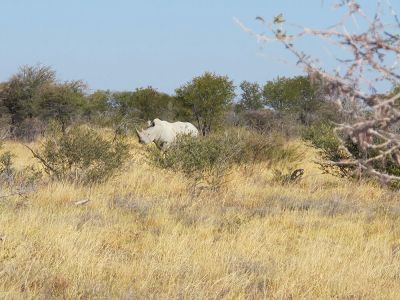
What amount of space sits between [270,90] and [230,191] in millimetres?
33843

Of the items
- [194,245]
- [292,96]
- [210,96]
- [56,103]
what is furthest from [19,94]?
[194,245]

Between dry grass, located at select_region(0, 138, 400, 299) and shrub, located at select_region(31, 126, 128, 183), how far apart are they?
1.01 meters

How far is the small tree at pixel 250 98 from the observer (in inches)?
1842

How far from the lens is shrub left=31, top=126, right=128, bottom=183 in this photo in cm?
1112

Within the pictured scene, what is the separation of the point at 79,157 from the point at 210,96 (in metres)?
16.9

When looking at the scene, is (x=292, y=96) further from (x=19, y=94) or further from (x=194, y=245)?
(x=194, y=245)

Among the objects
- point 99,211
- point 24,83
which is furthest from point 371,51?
point 24,83

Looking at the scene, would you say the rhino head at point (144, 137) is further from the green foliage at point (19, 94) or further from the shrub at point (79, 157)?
the green foliage at point (19, 94)

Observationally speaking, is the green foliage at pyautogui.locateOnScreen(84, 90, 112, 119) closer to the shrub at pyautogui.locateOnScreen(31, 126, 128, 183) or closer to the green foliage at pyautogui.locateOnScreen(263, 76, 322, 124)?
the green foliage at pyautogui.locateOnScreen(263, 76, 322, 124)

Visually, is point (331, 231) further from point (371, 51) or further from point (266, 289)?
point (371, 51)

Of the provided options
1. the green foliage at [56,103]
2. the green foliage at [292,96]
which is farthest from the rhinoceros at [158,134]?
the green foliage at [292,96]

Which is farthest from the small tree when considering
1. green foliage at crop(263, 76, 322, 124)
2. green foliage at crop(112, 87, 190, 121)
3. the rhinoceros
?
the rhinoceros

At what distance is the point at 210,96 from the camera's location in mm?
27938

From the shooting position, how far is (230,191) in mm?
10523
